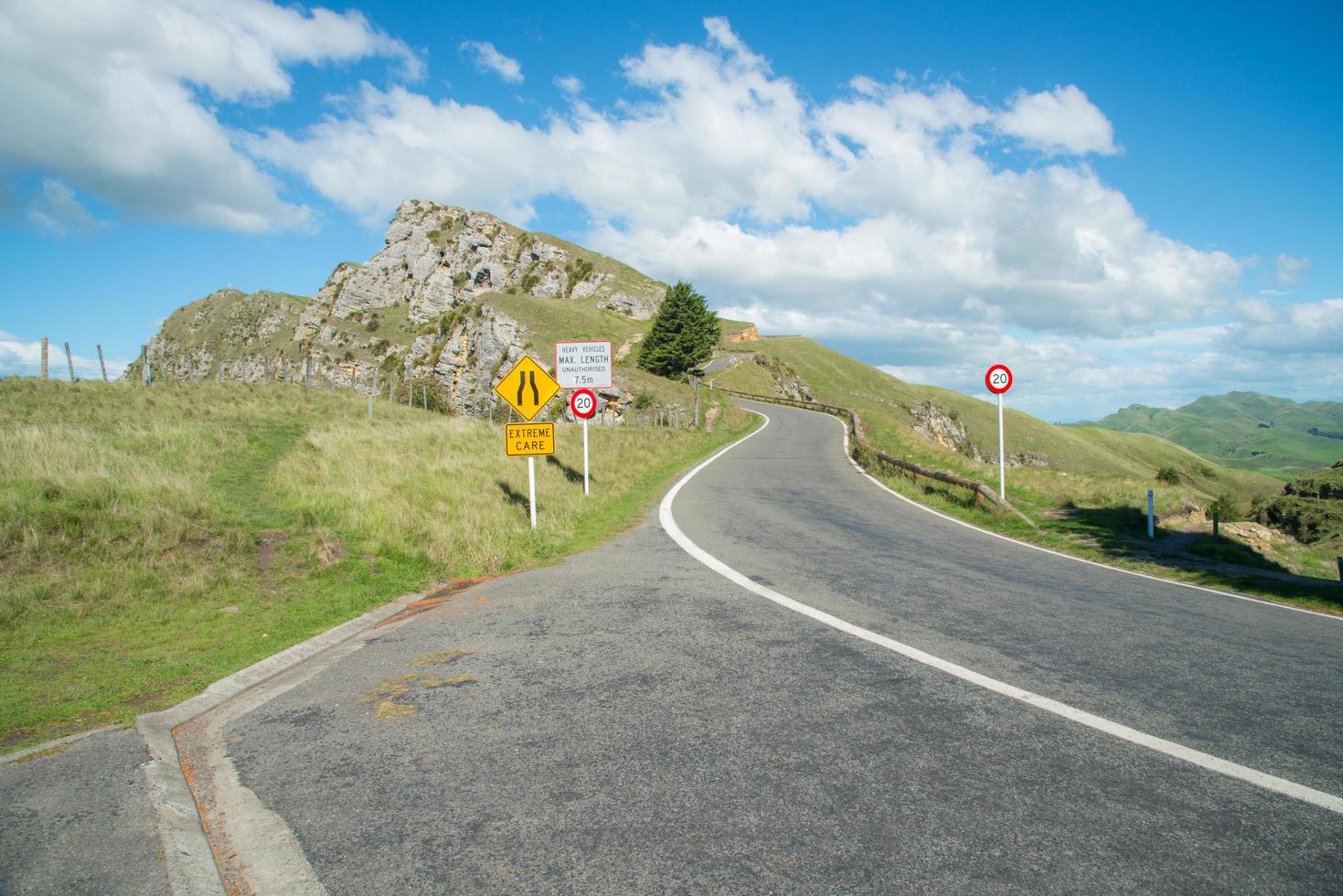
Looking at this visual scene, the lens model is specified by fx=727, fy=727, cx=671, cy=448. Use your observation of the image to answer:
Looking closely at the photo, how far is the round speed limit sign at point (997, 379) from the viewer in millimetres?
17562

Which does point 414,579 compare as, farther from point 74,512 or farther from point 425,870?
point 425,870

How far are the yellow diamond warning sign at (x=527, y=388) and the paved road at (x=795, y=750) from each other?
18.5 feet

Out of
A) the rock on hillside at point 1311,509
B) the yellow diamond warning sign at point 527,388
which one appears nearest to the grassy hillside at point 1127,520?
the rock on hillside at point 1311,509

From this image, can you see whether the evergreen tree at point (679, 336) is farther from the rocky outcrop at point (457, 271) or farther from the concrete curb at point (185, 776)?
the concrete curb at point (185, 776)

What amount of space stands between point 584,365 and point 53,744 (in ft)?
46.0

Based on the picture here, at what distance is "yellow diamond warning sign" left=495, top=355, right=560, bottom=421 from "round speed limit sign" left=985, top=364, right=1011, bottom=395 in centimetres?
1114

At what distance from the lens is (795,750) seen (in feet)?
12.0

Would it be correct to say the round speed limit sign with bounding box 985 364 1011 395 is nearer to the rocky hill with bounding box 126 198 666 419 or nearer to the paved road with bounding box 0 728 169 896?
the paved road with bounding box 0 728 169 896

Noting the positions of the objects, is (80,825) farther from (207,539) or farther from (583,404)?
(583,404)

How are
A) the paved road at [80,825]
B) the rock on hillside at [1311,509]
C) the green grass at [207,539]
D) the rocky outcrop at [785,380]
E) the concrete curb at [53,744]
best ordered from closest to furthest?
1. the paved road at [80,825]
2. the concrete curb at [53,744]
3. the green grass at [207,539]
4. the rock on hillside at [1311,509]
5. the rocky outcrop at [785,380]

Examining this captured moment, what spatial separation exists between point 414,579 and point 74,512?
4.05 meters

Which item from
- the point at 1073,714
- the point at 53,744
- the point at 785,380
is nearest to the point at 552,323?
the point at 785,380

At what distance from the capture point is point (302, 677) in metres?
5.25

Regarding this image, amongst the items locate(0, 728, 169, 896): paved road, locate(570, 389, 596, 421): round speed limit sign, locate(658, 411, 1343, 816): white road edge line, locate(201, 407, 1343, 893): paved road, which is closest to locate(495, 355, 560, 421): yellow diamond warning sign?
locate(570, 389, 596, 421): round speed limit sign
